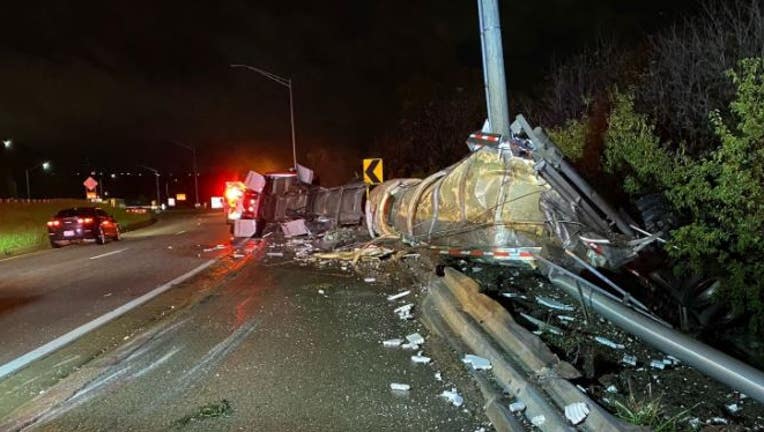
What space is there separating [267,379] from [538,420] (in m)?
2.54

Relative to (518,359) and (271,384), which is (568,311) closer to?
(518,359)

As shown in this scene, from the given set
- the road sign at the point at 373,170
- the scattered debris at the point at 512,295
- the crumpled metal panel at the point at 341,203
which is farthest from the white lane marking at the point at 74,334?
the crumpled metal panel at the point at 341,203

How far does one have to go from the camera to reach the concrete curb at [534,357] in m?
3.73

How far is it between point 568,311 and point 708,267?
1.72 metres

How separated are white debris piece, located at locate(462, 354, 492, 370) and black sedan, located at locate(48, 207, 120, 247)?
20.5 meters

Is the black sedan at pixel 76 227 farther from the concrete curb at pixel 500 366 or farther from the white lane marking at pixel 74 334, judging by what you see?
the concrete curb at pixel 500 366

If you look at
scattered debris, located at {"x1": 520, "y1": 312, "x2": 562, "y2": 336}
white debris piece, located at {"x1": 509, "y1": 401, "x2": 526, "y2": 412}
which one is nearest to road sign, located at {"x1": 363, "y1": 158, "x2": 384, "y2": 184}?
scattered debris, located at {"x1": 520, "y1": 312, "x2": 562, "y2": 336}

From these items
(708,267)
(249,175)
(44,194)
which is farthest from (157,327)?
(44,194)

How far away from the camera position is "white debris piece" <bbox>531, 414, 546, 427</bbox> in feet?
13.2

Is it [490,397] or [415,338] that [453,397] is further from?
[415,338]

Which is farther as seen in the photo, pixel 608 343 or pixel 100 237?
pixel 100 237

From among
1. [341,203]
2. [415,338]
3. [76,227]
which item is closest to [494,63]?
[415,338]

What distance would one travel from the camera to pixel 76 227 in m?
22.1

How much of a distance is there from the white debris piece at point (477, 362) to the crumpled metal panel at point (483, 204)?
3605 millimetres
